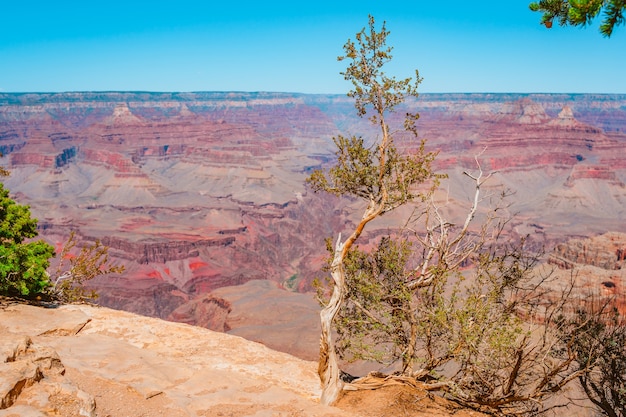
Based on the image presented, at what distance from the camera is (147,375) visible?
38.6 feet

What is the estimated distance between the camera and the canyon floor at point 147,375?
8047mm

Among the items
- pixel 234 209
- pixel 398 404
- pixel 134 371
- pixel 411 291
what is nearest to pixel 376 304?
pixel 411 291

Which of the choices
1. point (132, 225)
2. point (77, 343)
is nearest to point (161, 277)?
point (132, 225)

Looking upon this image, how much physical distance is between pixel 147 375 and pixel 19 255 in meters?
7.72

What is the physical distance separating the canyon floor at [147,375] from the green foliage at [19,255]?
872 mm

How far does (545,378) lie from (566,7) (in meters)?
7.85

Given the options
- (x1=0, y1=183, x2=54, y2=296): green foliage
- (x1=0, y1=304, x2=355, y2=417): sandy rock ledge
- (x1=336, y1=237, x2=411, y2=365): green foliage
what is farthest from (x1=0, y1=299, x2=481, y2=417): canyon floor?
(x1=336, y1=237, x2=411, y2=365): green foliage

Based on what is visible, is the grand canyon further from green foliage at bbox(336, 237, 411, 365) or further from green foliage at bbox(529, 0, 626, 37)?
green foliage at bbox(529, 0, 626, 37)

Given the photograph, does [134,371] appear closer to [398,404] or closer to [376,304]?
[376,304]

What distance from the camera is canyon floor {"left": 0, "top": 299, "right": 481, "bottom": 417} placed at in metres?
8.05

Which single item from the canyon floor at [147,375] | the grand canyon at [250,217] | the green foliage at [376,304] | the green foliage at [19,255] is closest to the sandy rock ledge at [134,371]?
the canyon floor at [147,375]

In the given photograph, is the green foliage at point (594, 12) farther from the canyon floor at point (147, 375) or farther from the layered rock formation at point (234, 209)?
the canyon floor at point (147, 375)

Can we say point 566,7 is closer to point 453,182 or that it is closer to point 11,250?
point 11,250

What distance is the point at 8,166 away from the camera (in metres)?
189
